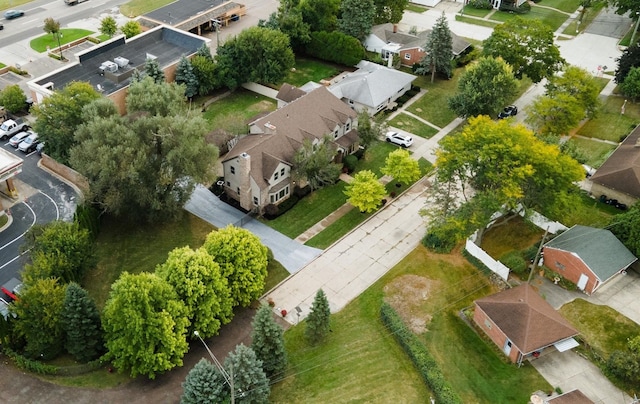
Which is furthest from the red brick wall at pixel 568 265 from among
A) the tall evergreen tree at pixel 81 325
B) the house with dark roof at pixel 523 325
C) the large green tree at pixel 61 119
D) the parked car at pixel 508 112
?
the large green tree at pixel 61 119

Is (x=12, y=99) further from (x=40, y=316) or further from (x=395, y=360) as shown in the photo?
(x=395, y=360)

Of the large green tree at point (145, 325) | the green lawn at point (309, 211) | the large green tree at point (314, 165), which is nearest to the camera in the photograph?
the large green tree at point (145, 325)

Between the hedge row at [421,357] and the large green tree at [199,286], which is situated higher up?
the large green tree at [199,286]

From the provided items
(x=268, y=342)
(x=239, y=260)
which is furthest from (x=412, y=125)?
(x=268, y=342)

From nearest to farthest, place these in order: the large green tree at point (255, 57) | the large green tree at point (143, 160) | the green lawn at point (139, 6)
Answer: the large green tree at point (143, 160)
the large green tree at point (255, 57)
the green lawn at point (139, 6)

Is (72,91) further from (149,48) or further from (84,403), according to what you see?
(84,403)

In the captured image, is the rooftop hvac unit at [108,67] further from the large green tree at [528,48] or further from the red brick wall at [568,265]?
the red brick wall at [568,265]

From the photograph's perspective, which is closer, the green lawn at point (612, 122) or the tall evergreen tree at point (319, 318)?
the tall evergreen tree at point (319, 318)
